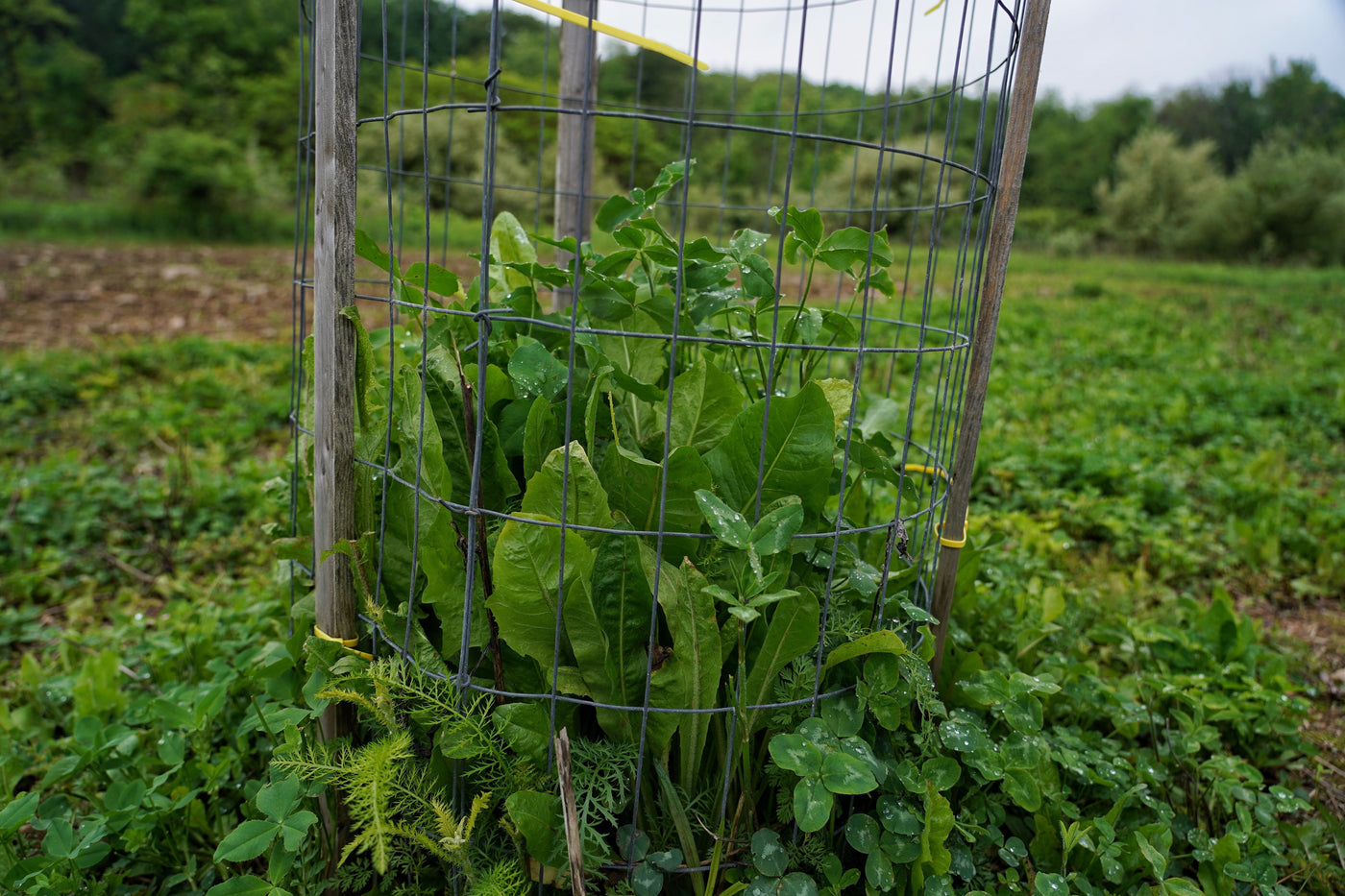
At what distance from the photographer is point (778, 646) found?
4.08 feet

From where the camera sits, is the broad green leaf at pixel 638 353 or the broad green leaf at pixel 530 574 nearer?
the broad green leaf at pixel 530 574

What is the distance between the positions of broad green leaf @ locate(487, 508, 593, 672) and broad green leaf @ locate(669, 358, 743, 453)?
0.28 meters

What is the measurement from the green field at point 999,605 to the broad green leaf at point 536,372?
69 centimetres

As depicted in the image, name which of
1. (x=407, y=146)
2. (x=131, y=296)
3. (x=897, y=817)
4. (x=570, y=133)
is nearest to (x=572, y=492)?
(x=897, y=817)

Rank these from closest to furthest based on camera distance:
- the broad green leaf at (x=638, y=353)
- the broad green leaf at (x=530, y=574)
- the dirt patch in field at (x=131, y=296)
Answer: the broad green leaf at (x=530, y=574), the broad green leaf at (x=638, y=353), the dirt patch in field at (x=131, y=296)

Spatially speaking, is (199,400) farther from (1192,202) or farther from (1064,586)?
(1192,202)

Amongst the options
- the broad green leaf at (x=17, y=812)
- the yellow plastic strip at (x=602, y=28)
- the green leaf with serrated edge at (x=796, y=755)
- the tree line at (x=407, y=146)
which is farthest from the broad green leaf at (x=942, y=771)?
the tree line at (x=407, y=146)

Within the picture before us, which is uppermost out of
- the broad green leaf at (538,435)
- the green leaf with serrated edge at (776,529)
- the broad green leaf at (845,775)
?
the broad green leaf at (538,435)

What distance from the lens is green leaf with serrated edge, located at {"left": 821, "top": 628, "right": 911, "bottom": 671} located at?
1.20 meters

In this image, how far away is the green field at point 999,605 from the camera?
1.45 m

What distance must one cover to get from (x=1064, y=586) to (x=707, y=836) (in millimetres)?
1627

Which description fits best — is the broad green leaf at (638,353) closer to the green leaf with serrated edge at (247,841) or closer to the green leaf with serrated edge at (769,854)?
the green leaf with serrated edge at (769,854)

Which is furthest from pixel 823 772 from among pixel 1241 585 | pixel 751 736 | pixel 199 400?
pixel 199 400

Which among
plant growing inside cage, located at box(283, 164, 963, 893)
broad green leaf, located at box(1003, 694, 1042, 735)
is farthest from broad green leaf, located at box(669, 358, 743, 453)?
broad green leaf, located at box(1003, 694, 1042, 735)
